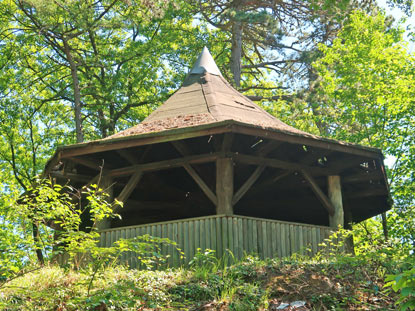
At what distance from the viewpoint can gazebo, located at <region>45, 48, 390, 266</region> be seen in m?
10.6

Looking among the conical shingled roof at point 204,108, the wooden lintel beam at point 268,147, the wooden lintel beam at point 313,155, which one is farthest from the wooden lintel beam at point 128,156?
the wooden lintel beam at point 313,155

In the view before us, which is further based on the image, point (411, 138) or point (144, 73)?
point (144, 73)

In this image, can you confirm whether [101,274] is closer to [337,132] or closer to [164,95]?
[337,132]

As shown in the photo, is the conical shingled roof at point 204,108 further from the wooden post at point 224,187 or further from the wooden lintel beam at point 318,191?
the wooden lintel beam at point 318,191

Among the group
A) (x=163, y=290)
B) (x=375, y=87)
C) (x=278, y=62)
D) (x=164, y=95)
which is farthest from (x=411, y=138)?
(x=163, y=290)

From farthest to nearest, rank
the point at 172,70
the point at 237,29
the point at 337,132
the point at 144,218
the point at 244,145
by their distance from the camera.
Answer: the point at 172,70 → the point at 237,29 → the point at 337,132 → the point at 144,218 → the point at 244,145

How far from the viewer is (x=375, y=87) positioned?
19531 mm

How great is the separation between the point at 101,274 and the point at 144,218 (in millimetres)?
9120

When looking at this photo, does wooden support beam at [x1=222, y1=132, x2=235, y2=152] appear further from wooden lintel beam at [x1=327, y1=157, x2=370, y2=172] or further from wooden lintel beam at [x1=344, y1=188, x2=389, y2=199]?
wooden lintel beam at [x1=344, y1=188, x2=389, y2=199]

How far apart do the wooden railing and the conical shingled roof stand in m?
1.84

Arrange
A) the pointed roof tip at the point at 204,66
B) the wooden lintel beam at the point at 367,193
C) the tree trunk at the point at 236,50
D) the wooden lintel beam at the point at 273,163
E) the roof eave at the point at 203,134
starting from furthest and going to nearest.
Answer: the tree trunk at the point at 236,50
the pointed roof tip at the point at 204,66
the wooden lintel beam at the point at 367,193
the wooden lintel beam at the point at 273,163
the roof eave at the point at 203,134

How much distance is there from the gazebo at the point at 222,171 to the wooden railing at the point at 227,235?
19 millimetres

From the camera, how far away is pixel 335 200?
12539 millimetres

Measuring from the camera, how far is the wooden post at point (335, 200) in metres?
12.4
